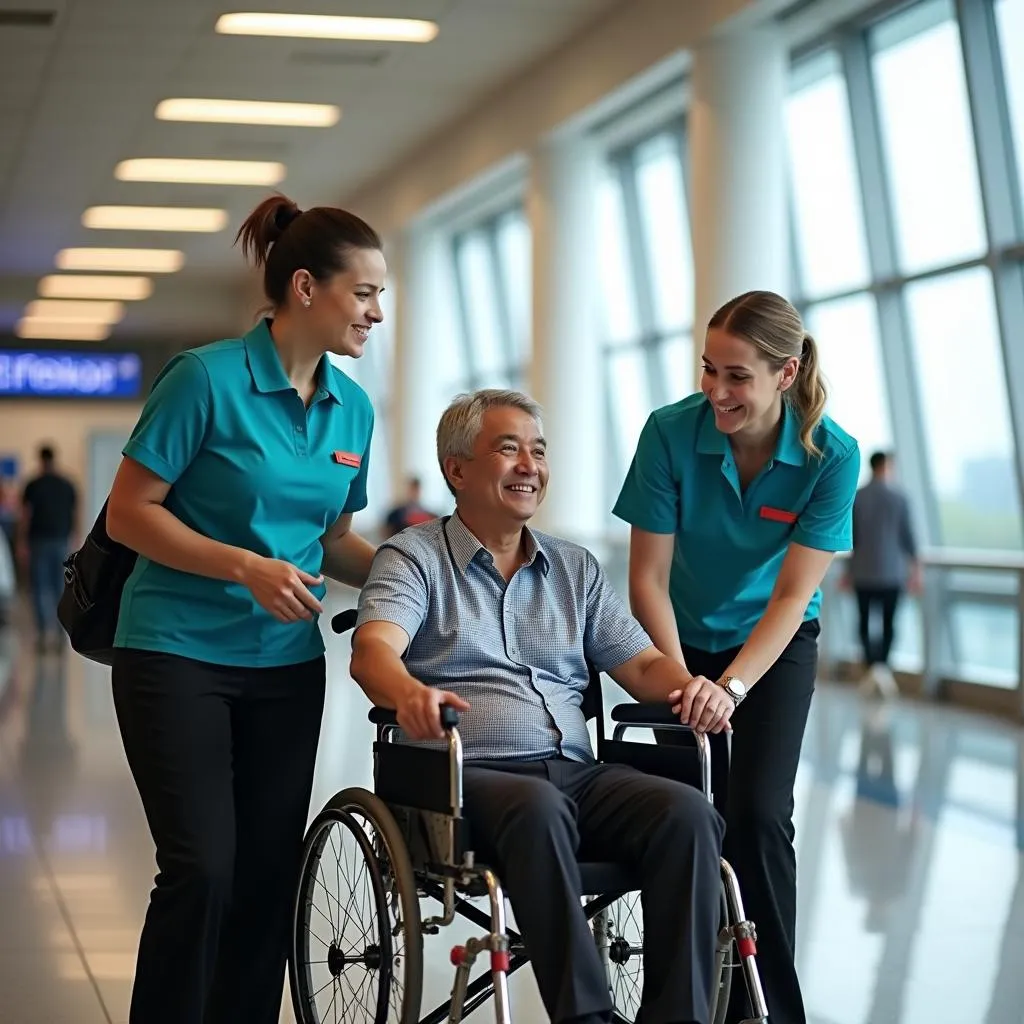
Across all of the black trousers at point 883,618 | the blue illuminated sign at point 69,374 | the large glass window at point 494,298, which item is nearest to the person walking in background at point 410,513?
the large glass window at point 494,298

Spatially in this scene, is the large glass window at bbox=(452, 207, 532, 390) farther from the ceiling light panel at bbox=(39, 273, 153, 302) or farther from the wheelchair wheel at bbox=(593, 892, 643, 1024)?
the wheelchair wheel at bbox=(593, 892, 643, 1024)

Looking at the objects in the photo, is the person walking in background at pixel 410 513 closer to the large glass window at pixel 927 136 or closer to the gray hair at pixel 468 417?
the large glass window at pixel 927 136

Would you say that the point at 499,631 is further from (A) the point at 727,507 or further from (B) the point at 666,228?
(B) the point at 666,228

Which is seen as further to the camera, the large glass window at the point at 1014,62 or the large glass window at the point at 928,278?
the large glass window at the point at 928,278

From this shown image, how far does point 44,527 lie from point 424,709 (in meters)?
11.0

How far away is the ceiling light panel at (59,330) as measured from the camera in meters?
24.1

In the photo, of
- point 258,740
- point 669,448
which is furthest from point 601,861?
point 669,448

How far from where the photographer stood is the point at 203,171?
15109 millimetres

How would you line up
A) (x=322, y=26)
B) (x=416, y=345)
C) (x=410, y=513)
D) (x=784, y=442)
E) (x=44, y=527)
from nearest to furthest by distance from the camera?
(x=784, y=442), (x=322, y=26), (x=44, y=527), (x=410, y=513), (x=416, y=345)

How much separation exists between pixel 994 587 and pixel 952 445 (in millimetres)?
1094

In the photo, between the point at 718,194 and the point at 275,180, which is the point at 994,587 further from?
the point at 275,180

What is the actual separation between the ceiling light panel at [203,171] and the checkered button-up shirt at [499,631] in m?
12.5

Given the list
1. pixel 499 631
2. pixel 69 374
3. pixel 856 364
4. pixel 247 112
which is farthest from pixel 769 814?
pixel 69 374

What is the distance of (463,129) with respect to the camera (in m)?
14.0
